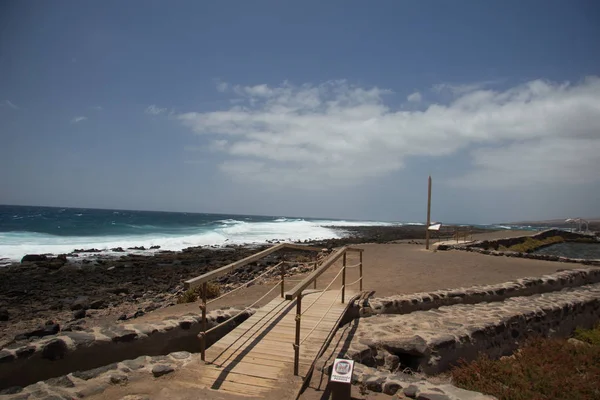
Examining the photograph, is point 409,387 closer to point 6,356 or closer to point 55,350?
point 55,350

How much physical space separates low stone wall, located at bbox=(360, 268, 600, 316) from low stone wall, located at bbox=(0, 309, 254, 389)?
338 centimetres

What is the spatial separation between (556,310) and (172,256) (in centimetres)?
2124

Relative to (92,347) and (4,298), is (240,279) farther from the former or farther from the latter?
(92,347)

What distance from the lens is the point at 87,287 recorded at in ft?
47.3

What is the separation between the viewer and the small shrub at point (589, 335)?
8.07 meters

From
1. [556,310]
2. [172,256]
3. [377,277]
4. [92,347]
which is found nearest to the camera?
[92,347]

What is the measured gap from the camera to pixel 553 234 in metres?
32.2

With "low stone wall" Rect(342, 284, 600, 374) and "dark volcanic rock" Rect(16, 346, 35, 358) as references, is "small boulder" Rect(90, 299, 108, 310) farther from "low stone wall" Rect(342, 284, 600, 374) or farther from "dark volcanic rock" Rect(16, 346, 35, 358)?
"low stone wall" Rect(342, 284, 600, 374)

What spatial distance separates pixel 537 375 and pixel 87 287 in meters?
15.1

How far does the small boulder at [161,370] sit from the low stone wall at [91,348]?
105cm

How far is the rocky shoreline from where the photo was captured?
10.1 m

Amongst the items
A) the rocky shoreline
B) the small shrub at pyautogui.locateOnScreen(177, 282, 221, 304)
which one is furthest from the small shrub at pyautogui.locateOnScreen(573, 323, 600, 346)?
the rocky shoreline

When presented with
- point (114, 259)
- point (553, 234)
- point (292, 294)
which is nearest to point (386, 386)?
point (292, 294)

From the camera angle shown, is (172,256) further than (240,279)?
Yes
